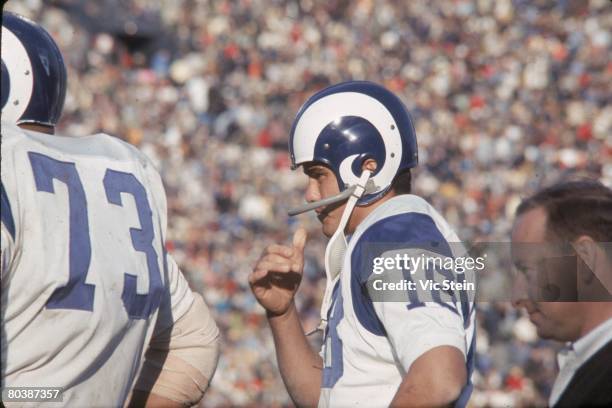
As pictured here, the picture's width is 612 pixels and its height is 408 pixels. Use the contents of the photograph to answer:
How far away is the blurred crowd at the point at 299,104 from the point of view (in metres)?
12.0

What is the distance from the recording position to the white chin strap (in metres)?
3.22

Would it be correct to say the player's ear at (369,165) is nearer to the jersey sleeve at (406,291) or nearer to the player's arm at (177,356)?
the jersey sleeve at (406,291)

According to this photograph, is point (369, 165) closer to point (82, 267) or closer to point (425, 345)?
point (425, 345)

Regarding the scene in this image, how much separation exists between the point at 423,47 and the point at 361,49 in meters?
1.06

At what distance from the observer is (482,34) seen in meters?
18.3

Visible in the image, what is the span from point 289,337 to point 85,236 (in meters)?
0.92

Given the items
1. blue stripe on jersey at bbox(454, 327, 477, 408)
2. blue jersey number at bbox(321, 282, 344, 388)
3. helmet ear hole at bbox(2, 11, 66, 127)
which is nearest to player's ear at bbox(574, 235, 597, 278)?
blue stripe on jersey at bbox(454, 327, 477, 408)

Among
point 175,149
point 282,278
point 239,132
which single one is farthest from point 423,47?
point 282,278

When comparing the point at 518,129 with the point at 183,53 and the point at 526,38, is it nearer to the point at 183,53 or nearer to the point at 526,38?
the point at 526,38

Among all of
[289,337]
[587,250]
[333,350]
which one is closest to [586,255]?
[587,250]

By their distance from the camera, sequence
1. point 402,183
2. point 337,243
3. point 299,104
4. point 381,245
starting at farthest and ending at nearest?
point 299,104
point 402,183
point 337,243
point 381,245

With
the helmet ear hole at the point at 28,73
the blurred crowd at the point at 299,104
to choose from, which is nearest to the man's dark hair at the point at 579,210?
the helmet ear hole at the point at 28,73

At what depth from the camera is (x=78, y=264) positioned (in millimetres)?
2682

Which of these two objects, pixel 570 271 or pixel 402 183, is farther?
pixel 402 183
